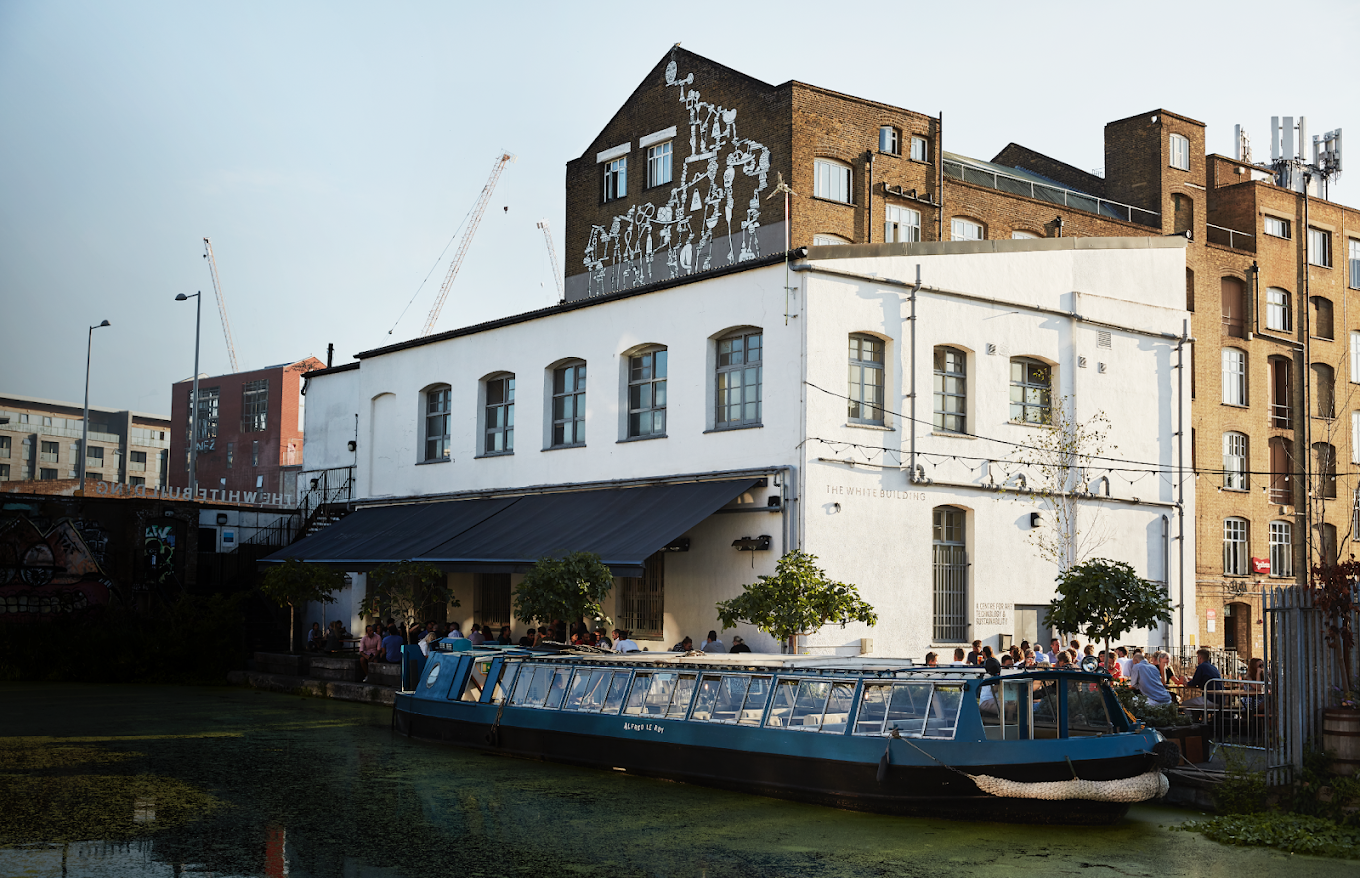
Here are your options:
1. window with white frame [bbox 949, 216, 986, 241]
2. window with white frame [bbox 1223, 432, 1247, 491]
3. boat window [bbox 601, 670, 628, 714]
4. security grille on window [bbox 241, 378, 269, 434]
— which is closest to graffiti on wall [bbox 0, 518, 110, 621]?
boat window [bbox 601, 670, 628, 714]

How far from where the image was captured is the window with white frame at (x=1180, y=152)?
42.0 meters

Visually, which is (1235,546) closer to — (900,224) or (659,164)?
(900,224)

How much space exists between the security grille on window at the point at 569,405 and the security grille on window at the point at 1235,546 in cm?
2134

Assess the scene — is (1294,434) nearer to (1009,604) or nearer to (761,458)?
(1009,604)

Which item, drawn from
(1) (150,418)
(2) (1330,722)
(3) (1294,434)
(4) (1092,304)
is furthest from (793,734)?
(1) (150,418)

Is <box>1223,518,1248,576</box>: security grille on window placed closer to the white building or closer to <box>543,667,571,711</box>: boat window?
the white building

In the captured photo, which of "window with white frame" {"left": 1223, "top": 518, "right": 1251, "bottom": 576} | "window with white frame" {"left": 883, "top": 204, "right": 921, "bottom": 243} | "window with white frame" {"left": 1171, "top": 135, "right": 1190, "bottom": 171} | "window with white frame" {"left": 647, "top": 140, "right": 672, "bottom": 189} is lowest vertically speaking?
"window with white frame" {"left": 1223, "top": 518, "right": 1251, "bottom": 576}

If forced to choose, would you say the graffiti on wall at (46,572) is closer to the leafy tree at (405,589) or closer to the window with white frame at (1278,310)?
the leafy tree at (405,589)

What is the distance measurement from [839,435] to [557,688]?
337 inches

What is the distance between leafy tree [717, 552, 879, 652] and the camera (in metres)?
20.5

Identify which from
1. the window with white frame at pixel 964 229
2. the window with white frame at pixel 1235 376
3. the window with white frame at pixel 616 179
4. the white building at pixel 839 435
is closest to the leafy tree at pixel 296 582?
the white building at pixel 839 435

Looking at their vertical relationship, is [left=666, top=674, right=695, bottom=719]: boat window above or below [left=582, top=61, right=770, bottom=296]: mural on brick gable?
below

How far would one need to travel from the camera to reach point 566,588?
21.5 metres

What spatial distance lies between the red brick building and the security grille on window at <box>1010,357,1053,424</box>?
6587cm
